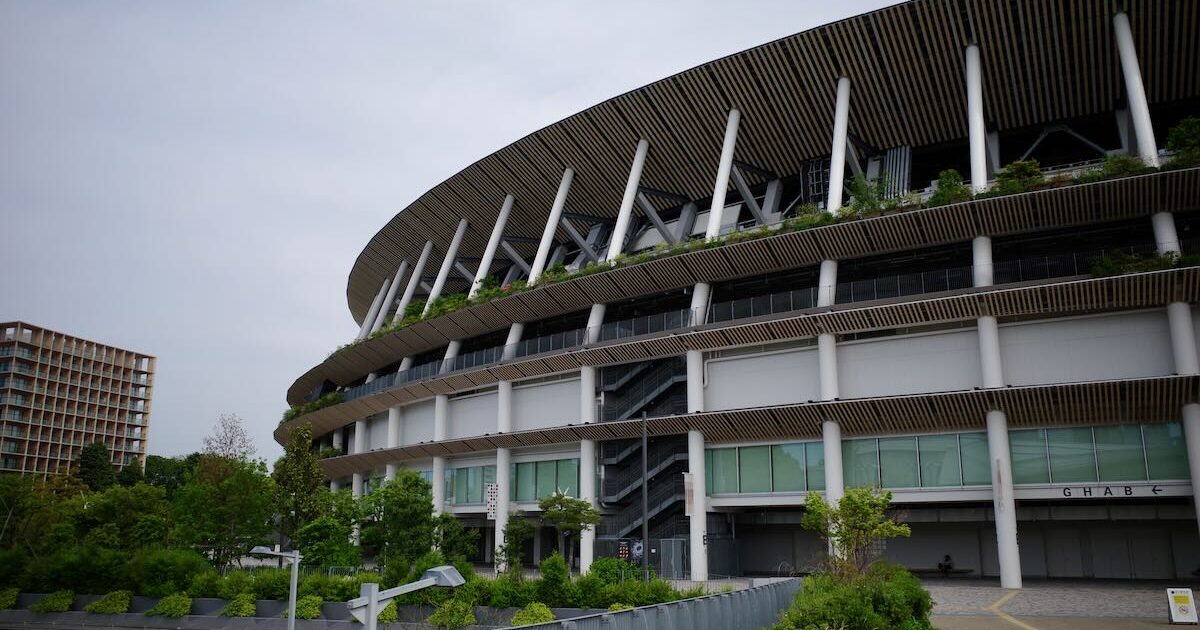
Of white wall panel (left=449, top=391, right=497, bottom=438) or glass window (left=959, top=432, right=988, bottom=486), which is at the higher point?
white wall panel (left=449, top=391, right=497, bottom=438)

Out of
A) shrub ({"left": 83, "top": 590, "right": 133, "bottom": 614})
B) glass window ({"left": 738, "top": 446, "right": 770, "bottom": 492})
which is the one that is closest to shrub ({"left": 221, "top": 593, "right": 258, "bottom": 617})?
shrub ({"left": 83, "top": 590, "right": 133, "bottom": 614})

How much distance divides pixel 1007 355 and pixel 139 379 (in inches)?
4991

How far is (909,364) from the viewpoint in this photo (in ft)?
107

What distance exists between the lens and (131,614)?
2953cm

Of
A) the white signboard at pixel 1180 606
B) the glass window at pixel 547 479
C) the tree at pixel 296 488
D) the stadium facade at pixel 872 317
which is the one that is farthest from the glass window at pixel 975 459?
the tree at pixel 296 488

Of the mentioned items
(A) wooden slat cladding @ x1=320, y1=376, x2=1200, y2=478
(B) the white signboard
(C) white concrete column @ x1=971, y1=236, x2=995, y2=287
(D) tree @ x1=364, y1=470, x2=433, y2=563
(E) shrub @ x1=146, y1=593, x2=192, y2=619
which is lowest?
(E) shrub @ x1=146, y1=593, x2=192, y2=619

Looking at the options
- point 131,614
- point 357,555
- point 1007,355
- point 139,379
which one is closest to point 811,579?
point 1007,355

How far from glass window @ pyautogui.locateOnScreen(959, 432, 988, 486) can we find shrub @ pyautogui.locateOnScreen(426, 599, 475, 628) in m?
18.3

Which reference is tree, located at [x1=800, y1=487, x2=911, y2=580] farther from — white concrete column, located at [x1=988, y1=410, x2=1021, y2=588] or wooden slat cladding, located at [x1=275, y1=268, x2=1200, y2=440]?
wooden slat cladding, located at [x1=275, y1=268, x2=1200, y2=440]

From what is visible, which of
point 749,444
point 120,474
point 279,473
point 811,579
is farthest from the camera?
point 120,474

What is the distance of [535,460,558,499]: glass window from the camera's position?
41.7 metres

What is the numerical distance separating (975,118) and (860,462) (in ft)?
44.8

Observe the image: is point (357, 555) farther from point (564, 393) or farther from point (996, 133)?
point (996, 133)

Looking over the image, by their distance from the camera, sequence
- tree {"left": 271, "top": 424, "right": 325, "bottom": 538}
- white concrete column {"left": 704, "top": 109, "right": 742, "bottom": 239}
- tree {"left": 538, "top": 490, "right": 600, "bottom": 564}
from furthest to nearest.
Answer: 1. tree {"left": 271, "top": 424, "right": 325, "bottom": 538}
2. white concrete column {"left": 704, "top": 109, "right": 742, "bottom": 239}
3. tree {"left": 538, "top": 490, "right": 600, "bottom": 564}
